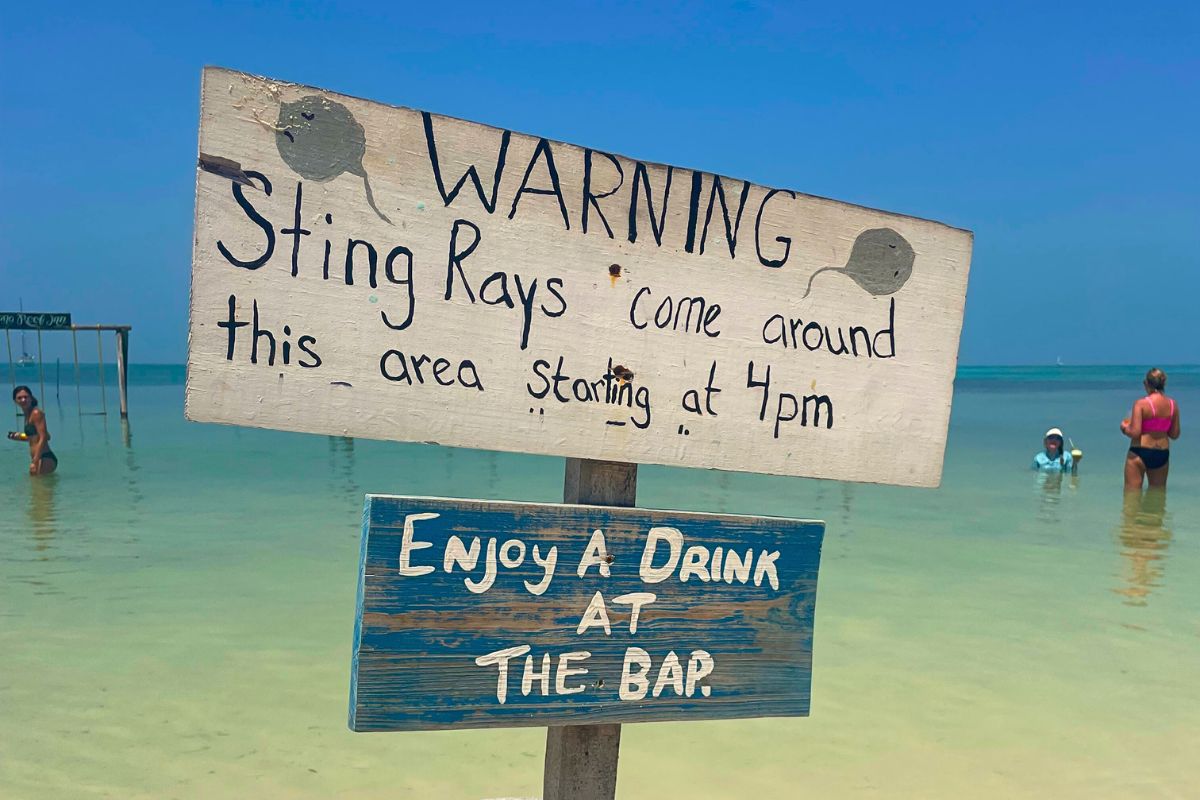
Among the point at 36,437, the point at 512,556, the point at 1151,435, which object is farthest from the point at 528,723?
the point at 36,437

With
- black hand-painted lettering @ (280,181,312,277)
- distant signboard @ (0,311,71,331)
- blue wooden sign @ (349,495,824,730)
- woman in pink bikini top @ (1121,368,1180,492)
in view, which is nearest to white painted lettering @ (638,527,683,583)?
blue wooden sign @ (349,495,824,730)

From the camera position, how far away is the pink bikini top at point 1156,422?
12.7 m

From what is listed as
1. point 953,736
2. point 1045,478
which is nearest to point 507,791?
point 953,736

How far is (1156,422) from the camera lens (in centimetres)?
1275

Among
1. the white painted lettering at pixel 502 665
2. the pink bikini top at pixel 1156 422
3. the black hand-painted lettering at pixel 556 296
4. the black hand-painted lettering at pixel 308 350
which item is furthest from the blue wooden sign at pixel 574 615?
the pink bikini top at pixel 1156 422

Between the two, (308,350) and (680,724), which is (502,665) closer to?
(308,350)

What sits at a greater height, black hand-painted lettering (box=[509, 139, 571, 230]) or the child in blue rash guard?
black hand-painted lettering (box=[509, 139, 571, 230])

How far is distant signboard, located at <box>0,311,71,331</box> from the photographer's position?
22.8 meters

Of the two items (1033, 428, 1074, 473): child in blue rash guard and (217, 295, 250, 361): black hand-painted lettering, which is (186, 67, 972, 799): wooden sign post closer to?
(217, 295, 250, 361): black hand-painted lettering

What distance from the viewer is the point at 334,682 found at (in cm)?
484

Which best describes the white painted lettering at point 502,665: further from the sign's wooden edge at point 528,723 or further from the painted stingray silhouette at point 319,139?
the painted stingray silhouette at point 319,139

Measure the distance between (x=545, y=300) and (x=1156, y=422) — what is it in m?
13.1

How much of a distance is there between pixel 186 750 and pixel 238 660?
1.20m

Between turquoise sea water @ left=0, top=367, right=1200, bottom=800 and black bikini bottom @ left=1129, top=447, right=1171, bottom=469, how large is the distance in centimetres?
169
